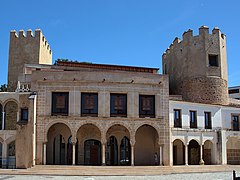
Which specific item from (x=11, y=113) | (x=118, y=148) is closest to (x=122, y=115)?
(x=118, y=148)

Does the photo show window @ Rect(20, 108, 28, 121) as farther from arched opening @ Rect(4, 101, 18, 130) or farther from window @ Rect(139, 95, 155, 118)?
window @ Rect(139, 95, 155, 118)

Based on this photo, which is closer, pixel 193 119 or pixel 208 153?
pixel 193 119

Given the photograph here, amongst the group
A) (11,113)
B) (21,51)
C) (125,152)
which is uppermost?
(21,51)

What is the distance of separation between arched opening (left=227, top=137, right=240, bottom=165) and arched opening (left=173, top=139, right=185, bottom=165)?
486cm

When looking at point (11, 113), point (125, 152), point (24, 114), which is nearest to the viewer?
point (24, 114)

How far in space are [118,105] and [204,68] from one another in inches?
474

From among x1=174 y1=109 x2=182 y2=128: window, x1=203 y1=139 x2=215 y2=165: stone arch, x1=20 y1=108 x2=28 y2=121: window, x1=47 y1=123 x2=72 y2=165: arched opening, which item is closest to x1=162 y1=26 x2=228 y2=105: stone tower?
x1=203 y1=139 x2=215 y2=165: stone arch

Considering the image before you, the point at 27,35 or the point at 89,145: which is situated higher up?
the point at 27,35

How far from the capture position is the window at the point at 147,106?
3027cm

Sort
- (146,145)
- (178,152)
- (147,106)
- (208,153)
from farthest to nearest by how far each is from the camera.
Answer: (208,153)
(178,152)
(146,145)
(147,106)

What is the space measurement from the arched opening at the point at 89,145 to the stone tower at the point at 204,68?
11541mm

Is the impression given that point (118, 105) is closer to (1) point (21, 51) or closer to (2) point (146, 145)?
(2) point (146, 145)

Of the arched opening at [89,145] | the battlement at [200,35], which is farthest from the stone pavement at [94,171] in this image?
the battlement at [200,35]

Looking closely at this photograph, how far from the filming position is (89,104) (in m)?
29.5
